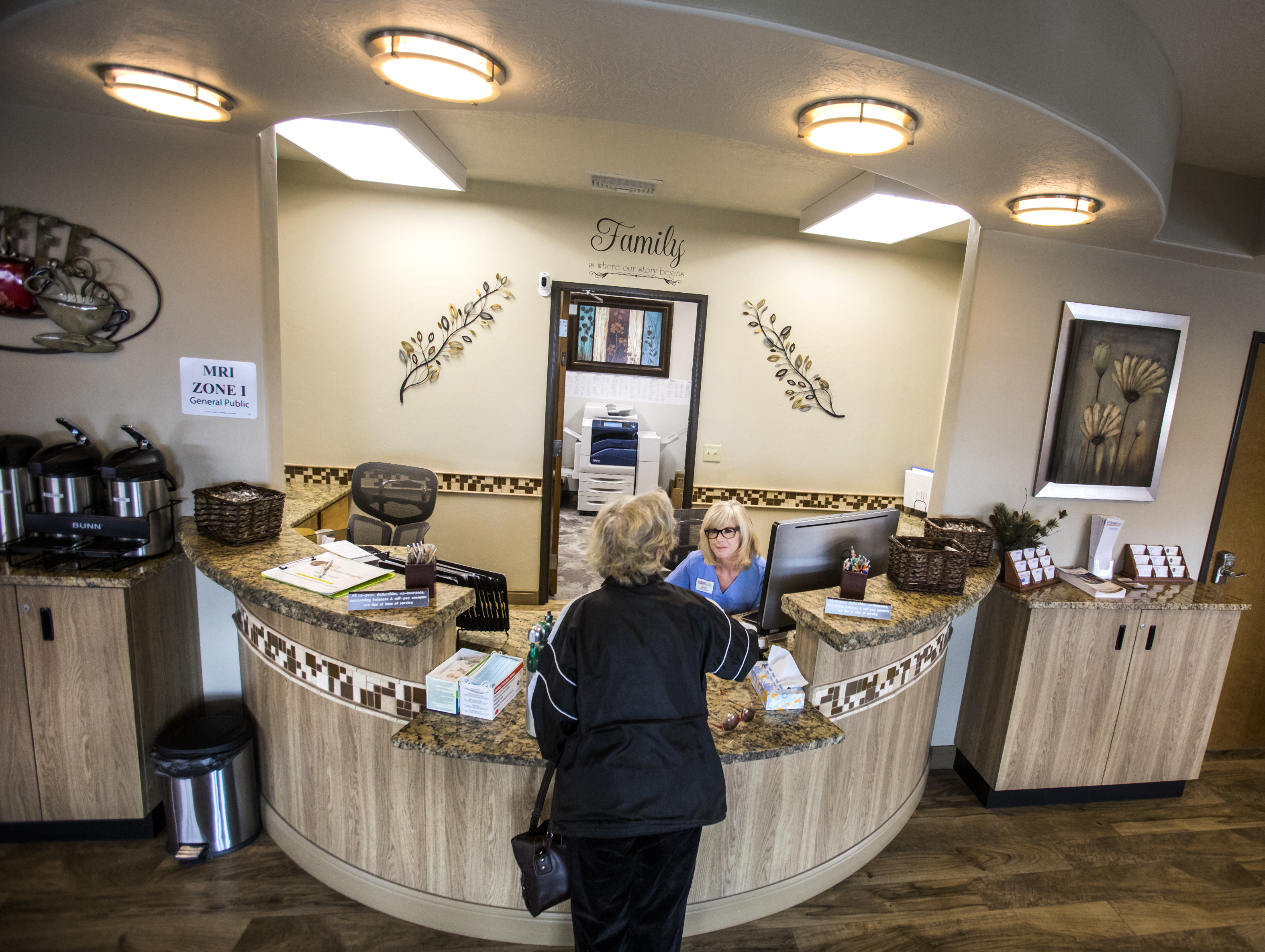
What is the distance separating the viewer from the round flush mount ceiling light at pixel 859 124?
165 centimetres

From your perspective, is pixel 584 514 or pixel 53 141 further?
pixel 584 514

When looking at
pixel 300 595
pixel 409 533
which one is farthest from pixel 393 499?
pixel 300 595

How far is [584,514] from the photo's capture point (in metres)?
6.79

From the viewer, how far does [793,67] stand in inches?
58.9

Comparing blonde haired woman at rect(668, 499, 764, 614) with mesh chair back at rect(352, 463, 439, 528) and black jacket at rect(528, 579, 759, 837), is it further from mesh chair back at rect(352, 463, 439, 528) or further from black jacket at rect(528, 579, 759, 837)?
mesh chair back at rect(352, 463, 439, 528)

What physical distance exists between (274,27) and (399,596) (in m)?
1.45

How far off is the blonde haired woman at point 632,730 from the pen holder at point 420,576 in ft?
1.72

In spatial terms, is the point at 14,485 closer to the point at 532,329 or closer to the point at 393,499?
the point at 393,499

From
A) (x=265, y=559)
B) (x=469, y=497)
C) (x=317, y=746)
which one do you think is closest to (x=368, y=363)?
(x=469, y=497)

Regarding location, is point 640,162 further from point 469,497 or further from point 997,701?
point 997,701

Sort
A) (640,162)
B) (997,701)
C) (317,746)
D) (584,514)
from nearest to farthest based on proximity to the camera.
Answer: (317,746), (997,701), (640,162), (584,514)

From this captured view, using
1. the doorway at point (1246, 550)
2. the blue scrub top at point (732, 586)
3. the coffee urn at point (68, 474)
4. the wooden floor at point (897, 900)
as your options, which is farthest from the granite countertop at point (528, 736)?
the doorway at point (1246, 550)

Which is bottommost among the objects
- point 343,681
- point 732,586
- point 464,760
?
point 464,760

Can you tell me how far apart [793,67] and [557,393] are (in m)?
3.07
